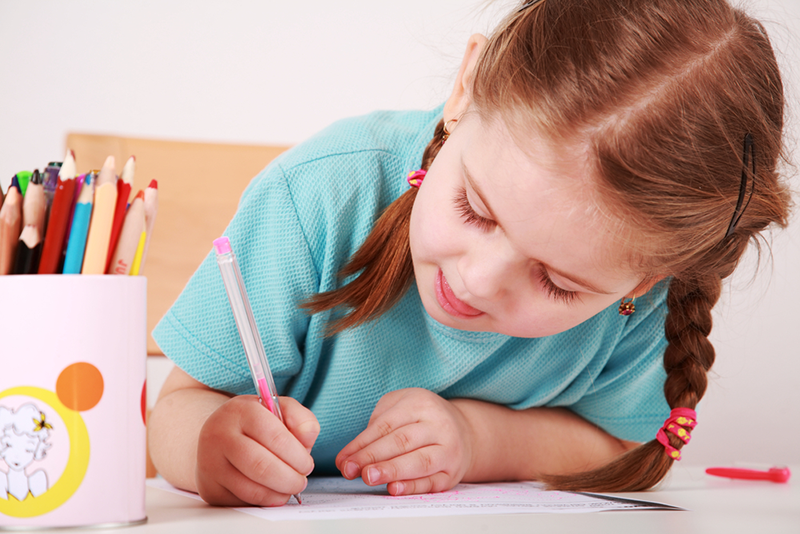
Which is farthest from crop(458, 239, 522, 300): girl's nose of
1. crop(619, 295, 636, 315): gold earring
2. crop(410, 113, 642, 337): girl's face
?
crop(619, 295, 636, 315): gold earring

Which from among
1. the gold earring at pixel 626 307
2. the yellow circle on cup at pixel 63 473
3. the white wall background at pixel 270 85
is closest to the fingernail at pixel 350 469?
the yellow circle on cup at pixel 63 473

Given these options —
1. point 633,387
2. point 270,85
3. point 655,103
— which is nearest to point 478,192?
point 655,103

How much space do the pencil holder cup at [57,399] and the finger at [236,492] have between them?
11 centimetres

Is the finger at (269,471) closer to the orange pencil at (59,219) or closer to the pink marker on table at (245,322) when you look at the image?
the pink marker on table at (245,322)

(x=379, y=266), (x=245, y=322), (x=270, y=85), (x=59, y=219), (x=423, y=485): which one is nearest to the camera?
(x=59, y=219)

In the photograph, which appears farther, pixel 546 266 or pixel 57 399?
pixel 546 266

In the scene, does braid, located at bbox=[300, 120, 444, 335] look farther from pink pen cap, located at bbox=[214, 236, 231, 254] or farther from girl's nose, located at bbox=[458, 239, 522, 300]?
pink pen cap, located at bbox=[214, 236, 231, 254]

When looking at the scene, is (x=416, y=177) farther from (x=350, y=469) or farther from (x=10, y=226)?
(x=10, y=226)

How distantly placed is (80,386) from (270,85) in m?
1.26

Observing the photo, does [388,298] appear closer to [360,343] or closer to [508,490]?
[360,343]

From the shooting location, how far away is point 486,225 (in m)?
0.46

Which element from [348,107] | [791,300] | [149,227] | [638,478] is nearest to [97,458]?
[149,227]

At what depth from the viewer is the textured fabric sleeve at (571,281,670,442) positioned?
0.72 m

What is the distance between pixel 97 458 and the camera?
0.30 m
